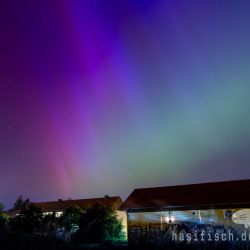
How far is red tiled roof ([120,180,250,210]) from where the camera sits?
2822 cm

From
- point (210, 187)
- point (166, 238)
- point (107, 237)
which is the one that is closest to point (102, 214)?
point (107, 237)

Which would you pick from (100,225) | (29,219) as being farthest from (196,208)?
(29,219)

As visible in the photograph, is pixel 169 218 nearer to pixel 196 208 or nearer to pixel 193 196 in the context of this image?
pixel 196 208

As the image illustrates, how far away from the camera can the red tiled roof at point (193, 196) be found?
92.6 feet

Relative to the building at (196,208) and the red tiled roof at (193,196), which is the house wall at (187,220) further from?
the red tiled roof at (193,196)

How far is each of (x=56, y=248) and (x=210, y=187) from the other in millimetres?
20993

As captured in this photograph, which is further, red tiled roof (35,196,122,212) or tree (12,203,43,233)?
red tiled roof (35,196,122,212)

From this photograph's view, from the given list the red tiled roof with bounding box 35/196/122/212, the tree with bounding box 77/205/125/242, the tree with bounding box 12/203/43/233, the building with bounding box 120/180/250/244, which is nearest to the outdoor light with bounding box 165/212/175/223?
the building with bounding box 120/180/250/244

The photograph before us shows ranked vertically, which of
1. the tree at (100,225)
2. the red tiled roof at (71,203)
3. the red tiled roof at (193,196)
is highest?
the red tiled roof at (71,203)

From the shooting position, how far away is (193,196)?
102 feet

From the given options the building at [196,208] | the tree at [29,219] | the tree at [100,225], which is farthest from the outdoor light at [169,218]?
the tree at [29,219]

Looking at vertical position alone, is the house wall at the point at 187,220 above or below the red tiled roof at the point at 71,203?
below

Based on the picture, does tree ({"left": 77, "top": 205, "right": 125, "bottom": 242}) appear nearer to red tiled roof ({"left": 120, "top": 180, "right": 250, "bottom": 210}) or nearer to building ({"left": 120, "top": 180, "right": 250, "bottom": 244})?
building ({"left": 120, "top": 180, "right": 250, "bottom": 244})

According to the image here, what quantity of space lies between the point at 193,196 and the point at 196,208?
8.27 feet
